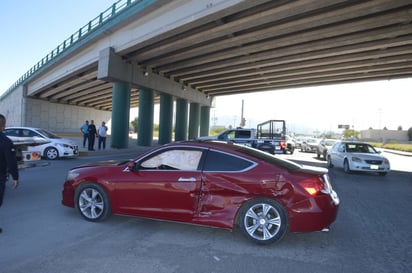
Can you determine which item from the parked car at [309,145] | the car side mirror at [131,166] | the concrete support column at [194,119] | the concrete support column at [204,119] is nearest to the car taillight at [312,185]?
the car side mirror at [131,166]

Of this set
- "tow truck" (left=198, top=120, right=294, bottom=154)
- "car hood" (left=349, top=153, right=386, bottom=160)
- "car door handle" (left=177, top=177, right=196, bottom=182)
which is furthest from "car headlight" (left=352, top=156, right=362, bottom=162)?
"car door handle" (left=177, top=177, right=196, bottom=182)

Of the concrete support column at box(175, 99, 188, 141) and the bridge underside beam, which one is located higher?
the bridge underside beam

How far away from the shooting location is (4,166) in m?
4.44

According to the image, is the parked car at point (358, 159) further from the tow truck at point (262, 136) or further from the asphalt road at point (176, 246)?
the asphalt road at point (176, 246)

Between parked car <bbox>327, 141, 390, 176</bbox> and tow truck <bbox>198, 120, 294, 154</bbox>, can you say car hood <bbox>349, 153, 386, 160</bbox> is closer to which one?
parked car <bbox>327, 141, 390, 176</bbox>

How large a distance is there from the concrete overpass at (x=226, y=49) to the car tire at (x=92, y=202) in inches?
465

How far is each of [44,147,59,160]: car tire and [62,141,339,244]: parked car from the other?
10.1 meters

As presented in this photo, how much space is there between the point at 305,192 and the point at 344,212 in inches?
109

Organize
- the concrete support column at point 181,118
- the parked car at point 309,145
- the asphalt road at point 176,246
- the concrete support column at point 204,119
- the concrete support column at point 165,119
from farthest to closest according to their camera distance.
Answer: the concrete support column at point 204,119 < the concrete support column at point 181,118 < the concrete support column at point 165,119 < the parked car at point 309,145 < the asphalt road at point 176,246

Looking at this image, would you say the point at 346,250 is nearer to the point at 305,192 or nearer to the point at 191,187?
the point at 305,192

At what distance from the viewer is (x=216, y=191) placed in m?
4.58

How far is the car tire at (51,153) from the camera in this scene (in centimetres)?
1420

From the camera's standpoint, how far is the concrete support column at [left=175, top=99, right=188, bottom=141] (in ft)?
119

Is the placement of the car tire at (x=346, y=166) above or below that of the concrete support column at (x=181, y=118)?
below
